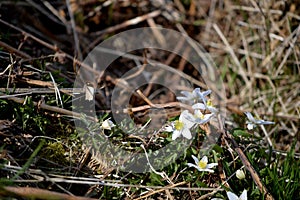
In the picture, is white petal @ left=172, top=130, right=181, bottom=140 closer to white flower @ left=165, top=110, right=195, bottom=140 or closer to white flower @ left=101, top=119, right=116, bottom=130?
white flower @ left=165, top=110, right=195, bottom=140

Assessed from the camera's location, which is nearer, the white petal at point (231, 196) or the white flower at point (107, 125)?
the white petal at point (231, 196)

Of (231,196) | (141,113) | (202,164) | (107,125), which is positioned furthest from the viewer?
(141,113)

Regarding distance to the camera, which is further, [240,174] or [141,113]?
[141,113]

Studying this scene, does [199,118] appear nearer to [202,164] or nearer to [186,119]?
[186,119]

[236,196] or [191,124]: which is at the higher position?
[191,124]

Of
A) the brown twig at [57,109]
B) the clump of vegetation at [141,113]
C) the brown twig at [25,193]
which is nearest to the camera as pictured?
the brown twig at [25,193]

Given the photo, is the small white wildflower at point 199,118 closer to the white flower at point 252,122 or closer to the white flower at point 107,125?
the white flower at point 252,122

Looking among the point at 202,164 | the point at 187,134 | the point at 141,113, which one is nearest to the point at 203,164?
the point at 202,164

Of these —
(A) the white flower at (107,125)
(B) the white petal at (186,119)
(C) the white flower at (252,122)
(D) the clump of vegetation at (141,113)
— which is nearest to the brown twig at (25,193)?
(D) the clump of vegetation at (141,113)

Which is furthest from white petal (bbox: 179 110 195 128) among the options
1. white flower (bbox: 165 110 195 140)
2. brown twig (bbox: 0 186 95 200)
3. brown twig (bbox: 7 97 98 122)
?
brown twig (bbox: 0 186 95 200)
